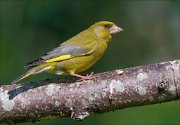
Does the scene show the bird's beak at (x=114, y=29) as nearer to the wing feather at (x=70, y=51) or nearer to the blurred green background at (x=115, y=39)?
the wing feather at (x=70, y=51)

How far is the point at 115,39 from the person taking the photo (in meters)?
12.6

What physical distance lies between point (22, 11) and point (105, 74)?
15.4 ft

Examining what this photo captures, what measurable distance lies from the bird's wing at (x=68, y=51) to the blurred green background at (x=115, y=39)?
151 centimetres

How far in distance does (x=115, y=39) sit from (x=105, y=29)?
544cm

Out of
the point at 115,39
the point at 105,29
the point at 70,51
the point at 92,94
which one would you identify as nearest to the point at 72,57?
the point at 70,51

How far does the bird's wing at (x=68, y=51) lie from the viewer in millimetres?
6564

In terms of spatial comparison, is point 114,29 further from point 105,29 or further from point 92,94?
point 92,94

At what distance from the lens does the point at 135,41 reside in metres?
13.1

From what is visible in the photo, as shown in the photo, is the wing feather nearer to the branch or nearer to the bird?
the bird

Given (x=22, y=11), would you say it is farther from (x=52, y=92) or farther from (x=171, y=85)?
(x=171, y=85)

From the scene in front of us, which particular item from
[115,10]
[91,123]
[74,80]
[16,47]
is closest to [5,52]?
[16,47]

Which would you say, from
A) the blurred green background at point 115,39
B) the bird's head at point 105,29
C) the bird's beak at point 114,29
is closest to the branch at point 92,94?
the bird's head at point 105,29

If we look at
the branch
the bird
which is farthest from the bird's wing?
the branch

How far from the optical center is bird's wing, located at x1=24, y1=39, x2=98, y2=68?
6.56 m
